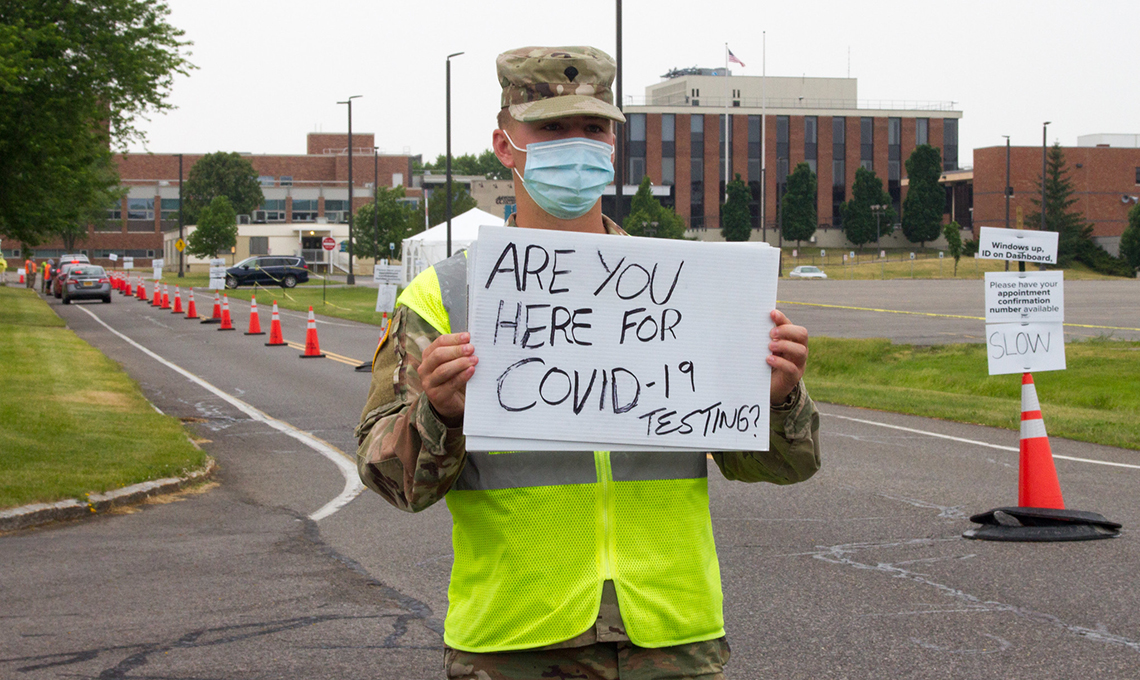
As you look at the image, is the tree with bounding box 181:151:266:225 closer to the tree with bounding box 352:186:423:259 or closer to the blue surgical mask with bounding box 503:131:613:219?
the tree with bounding box 352:186:423:259

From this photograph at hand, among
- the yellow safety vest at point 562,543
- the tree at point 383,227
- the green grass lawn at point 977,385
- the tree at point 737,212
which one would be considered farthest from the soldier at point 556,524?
Answer: the tree at point 737,212

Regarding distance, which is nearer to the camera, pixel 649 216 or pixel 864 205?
pixel 649 216

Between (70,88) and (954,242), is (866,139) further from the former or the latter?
(70,88)

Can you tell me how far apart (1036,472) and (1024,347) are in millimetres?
1123

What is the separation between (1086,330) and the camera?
28.1 meters

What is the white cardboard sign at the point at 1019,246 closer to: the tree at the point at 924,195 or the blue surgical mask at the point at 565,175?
Result: the blue surgical mask at the point at 565,175

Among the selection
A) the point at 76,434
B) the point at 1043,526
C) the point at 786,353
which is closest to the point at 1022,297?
the point at 1043,526

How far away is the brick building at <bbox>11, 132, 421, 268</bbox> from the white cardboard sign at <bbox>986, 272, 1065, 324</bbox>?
106 metres

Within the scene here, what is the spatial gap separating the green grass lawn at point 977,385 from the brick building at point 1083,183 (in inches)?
3014

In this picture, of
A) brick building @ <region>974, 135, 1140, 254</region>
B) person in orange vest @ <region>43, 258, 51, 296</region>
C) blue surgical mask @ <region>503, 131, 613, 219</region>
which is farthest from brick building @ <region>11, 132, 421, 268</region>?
blue surgical mask @ <region>503, 131, 613, 219</region>

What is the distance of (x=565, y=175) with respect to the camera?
8.68ft

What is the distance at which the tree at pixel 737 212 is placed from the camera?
9594cm

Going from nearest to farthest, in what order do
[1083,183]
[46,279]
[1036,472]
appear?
1. [1036,472]
2. [46,279]
3. [1083,183]

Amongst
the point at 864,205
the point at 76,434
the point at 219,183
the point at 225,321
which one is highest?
the point at 219,183
